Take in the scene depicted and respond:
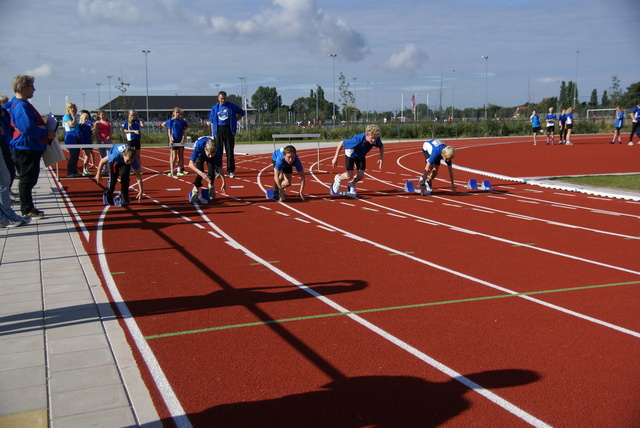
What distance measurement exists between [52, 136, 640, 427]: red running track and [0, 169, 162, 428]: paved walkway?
190mm

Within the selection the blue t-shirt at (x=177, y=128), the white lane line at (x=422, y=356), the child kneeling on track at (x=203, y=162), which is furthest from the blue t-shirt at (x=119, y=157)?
the white lane line at (x=422, y=356)

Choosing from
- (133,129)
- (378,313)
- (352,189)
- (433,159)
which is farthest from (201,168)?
(378,313)

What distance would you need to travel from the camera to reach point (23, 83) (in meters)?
9.49

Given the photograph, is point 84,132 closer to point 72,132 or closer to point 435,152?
point 72,132

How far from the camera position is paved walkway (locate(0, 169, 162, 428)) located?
3.71 meters

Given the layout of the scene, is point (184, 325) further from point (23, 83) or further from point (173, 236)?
point (23, 83)

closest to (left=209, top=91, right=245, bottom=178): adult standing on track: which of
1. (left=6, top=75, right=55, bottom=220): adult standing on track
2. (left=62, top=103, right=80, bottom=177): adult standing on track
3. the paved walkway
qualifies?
(left=62, top=103, right=80, bottom=177): adult standing on track

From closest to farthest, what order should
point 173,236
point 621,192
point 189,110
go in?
point 173,236, point 621,192, point 189,110

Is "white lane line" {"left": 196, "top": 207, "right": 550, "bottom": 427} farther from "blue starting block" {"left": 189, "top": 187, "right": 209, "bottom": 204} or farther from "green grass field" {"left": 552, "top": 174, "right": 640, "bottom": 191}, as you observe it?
"green grass field" {"left": 552, "top": 174, "right": 640, "bottom": 191}

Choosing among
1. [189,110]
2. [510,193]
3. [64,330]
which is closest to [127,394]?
[64,330]

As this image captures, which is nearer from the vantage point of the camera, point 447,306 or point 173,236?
point 447,306

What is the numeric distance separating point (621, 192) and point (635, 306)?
9899 millimetres

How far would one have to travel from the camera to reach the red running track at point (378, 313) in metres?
3.95

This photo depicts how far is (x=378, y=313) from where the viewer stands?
226 inches
